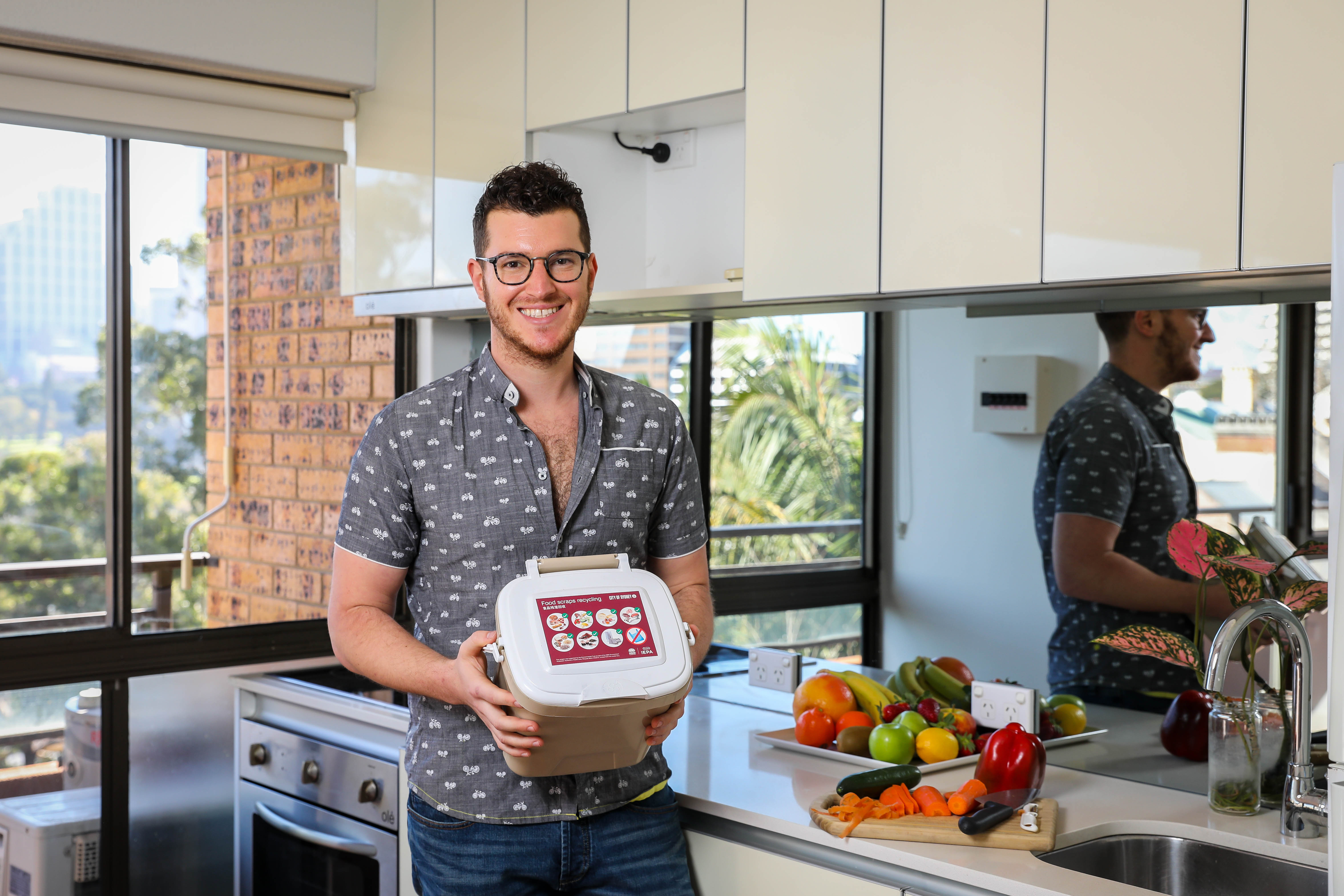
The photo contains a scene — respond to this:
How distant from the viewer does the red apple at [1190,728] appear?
204 centimetres

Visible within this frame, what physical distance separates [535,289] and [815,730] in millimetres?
968

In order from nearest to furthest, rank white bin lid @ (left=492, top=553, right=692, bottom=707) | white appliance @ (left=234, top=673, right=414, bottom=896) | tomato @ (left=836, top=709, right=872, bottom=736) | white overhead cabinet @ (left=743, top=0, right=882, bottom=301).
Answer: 1. white bin lid @ (left=492, top=553, right=692, bottom=707)
2. white overhead cabinet @ (left=743, top=0, right=882, bottom=301)
3. tomato @ (left=836, top=709, right=872, bottom=736)
4. white appliance @ (left=234, top=673, right=414, bottom=896)

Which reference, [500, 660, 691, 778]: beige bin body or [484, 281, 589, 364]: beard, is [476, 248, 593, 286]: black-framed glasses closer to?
[484, 281, 589, 364]: beard

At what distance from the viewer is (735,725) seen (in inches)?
94.7

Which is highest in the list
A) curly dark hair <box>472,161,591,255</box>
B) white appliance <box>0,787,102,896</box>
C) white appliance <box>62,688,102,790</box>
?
curly dark hair <box>472,161,591,255</box>

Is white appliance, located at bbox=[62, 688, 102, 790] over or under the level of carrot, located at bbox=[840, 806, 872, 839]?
under

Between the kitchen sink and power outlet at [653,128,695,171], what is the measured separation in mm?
1555

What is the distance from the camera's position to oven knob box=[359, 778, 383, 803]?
96.9 inches

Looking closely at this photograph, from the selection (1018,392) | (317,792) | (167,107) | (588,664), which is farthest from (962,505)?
(167,107)

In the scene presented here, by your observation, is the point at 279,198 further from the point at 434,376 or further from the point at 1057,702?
the point at 1057,702

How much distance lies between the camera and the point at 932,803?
5.79ft

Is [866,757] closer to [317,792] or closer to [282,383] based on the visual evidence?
[317,792]

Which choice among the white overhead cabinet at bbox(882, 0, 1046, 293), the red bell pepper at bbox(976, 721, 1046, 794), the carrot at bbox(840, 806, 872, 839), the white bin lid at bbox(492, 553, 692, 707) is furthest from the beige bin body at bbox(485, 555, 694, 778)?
the white overhead cabinet at bbox(882, 0, 1046, 293)

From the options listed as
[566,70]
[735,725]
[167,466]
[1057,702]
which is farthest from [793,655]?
[167,466]
